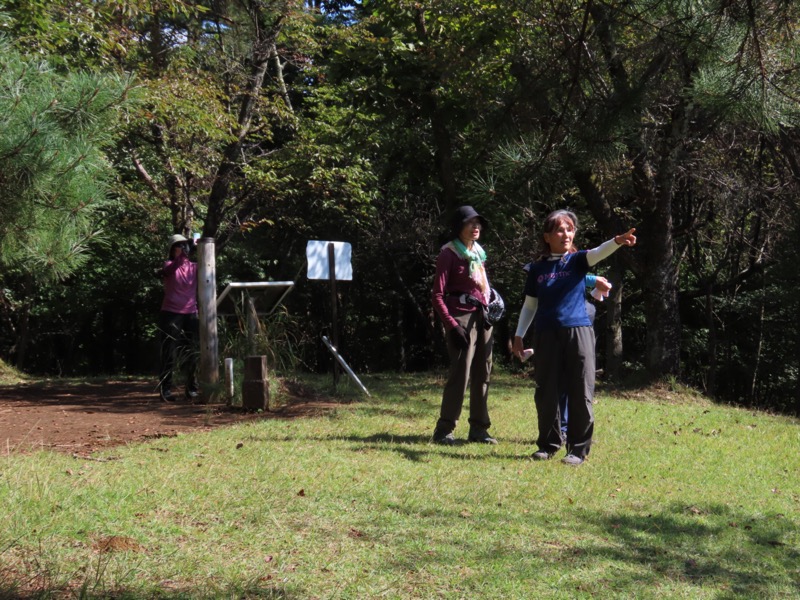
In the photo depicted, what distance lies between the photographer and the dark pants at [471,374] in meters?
6.66

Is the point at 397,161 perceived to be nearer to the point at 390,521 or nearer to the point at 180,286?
the point at 180,286

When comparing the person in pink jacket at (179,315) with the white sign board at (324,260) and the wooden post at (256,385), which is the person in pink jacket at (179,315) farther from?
the white sign board at (324,260)

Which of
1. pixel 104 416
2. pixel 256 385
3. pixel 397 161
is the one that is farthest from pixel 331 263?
pixel 397 161

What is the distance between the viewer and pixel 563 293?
20.3 ft

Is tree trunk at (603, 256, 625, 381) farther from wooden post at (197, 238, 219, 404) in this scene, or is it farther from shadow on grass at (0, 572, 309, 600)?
shadow on grass at (0, 572, 309, 600)

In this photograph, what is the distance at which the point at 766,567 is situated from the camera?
4.25 meters

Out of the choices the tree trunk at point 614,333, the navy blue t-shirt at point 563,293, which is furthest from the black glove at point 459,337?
the tree trunk at point 614,333

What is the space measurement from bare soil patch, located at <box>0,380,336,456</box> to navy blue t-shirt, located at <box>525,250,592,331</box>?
3.46 metres

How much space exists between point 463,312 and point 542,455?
1.33 meters

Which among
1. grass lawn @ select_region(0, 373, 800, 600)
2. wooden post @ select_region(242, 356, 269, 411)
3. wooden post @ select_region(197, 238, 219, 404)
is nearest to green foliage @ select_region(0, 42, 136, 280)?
grass lawn @ select_region(0, 373, 800, 600)

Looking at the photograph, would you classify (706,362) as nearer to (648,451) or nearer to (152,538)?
(648,451)

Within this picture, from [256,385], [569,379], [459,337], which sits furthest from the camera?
[256,385]

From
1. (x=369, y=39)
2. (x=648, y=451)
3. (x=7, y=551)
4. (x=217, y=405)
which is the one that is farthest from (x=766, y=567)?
(x=369, y=39)

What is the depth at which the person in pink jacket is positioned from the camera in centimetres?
947
